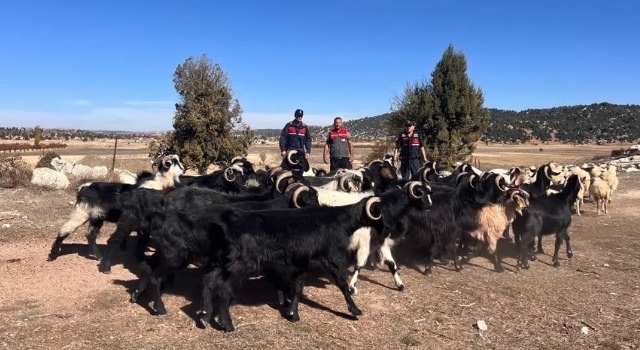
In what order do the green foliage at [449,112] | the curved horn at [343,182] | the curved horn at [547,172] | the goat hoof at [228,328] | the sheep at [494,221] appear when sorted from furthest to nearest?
the green foliage at [449,112], the curved horn at [547,172], the curved horn at [343,182], the sheep at [494,221], the goat hoof at [228,328]

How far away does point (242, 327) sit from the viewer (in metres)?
5.93

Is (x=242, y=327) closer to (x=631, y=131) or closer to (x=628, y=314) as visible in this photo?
(x=628, y=314)

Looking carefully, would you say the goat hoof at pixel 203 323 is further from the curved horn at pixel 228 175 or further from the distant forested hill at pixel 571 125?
the distant forested hill at pixel 571 125

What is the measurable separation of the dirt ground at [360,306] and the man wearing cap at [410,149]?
4.14m

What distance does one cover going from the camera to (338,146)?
12.8 meters

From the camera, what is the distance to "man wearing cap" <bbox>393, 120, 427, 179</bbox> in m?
13.0

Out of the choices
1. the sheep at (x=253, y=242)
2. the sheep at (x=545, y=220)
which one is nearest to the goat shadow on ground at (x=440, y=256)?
the sheep at (x=545, y=220)

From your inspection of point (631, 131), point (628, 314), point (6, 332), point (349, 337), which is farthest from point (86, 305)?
point (631, 131)

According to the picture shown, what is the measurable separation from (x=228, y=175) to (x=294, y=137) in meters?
2.97

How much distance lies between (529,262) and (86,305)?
23.8 ft

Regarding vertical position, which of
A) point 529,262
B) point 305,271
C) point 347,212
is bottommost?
point 529,262

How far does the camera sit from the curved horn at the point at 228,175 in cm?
976

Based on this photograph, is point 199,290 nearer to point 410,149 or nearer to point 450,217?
point 450,217

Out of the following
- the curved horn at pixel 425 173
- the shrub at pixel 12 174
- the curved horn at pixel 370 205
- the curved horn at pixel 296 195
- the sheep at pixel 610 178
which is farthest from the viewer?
the shrub at pixel 12 174
